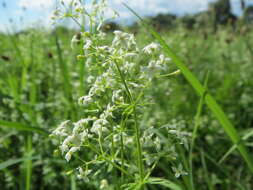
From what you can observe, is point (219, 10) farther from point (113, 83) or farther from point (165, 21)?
point (113, 83)

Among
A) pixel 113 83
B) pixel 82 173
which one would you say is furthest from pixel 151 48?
pixel 82 173

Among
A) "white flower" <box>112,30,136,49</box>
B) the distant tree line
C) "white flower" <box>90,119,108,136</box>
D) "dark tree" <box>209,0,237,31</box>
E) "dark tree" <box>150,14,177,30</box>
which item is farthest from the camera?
"dark tree" <box>150,14,177,30</box>

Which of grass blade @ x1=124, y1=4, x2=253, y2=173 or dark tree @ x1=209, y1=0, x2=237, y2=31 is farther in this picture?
dark tree @ x1=209, y1=0, x2=237, y2=31

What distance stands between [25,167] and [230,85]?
3.95 m

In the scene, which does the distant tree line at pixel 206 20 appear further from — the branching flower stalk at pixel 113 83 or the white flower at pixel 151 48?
the white flower at pixel 151 48

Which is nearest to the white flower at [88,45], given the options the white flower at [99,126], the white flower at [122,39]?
the white flower at [122,39]

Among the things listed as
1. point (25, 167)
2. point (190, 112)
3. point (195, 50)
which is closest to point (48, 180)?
point (25, 167)

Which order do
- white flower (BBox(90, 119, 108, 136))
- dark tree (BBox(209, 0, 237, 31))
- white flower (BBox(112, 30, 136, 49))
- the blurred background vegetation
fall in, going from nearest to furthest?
white flower (BBox(112, 30, 136, 49)), white flower (BBox(90, 119, 108, 136)), the blurred background vegetation, dark tree (BBox(209, 0, 237, 31))

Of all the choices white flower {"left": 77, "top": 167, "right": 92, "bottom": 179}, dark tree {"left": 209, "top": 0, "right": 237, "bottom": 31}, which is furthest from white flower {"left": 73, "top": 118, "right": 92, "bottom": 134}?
dark tree {"left": 209, "top": 0, "right": 237, "bottom": 31}

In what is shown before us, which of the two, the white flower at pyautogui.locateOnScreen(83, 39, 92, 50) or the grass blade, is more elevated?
the white flower at pyautogui.locateOnScreen(83, 39, 92, 50)

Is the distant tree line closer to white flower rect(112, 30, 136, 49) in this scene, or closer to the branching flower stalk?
the branching flower stalk

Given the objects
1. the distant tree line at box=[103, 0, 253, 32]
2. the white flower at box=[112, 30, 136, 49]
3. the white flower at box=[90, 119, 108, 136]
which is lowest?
the white flower at box=[90, 119, 108, 136]

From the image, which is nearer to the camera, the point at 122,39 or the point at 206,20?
the point at 122,39

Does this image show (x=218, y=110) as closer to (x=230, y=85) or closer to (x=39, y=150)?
(x=39, y=150)
